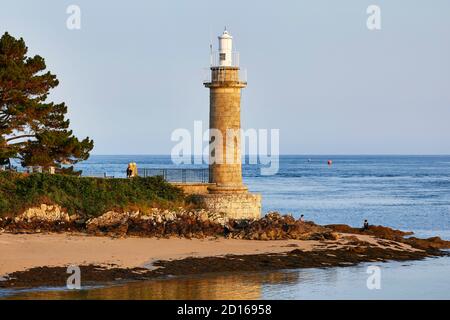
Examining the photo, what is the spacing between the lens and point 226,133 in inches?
1563

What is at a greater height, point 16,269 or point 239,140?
point 239,140

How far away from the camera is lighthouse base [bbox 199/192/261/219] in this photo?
39.4 metres

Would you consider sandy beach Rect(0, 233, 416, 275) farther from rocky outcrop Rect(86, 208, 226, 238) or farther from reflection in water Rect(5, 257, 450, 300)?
reflection in water Rect(5, 257, 450, 300)

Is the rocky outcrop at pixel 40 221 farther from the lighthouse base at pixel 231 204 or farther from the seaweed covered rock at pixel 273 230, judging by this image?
the seaweed covered rock at pixel 273 230

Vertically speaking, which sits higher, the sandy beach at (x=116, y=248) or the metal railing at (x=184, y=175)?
the metal railing at (x=184, y=175)

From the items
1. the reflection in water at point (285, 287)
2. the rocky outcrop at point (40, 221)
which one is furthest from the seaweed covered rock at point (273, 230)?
the rocky outcrop at point (40, 221)

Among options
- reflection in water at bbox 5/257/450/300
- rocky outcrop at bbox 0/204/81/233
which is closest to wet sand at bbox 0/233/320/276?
rocky outcrop at bbox 0/204/81/233

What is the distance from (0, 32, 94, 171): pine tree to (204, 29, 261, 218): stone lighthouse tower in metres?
6.07

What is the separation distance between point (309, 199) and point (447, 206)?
10464 mm

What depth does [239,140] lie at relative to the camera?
131 feet

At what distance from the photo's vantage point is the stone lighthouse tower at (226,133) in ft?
130
